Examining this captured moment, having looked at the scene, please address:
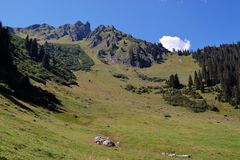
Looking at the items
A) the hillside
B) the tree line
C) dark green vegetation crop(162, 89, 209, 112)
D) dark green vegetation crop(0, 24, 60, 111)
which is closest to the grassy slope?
the hillside

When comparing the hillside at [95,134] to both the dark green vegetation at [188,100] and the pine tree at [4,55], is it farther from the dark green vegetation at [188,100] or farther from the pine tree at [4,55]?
the pine tree at [4,55]

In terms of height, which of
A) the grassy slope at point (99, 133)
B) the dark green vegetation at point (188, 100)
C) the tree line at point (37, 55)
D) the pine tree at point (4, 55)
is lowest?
the grassy slope at point (99, 133)

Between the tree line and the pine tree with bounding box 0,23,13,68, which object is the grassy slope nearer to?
the pine tree with bounding box 0,23,13,68

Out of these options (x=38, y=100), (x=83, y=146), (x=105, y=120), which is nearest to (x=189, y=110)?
(x=105, y=120)

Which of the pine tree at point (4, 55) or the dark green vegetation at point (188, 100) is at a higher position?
the pine tree at point (4, 55)

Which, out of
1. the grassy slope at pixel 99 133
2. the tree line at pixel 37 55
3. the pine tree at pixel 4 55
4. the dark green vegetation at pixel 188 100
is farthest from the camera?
the tree line at pixel 37 55

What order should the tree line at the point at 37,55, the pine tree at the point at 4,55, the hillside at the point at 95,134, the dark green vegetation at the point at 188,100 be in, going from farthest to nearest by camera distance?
1. the tree line at the point at 37,55
2. the dark green vegetation at the point at 188,100
3. the pine tree at the point at 4,55
4. the hillside at the point at 95,134

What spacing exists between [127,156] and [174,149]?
1252 cm

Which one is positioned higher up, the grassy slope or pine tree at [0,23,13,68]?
pine tree at [0,23,13,68]

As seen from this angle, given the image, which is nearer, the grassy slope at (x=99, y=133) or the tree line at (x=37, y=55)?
the grassy slope at (x=99, y=133)

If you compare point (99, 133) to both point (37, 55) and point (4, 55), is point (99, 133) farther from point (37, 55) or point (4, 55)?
point (37, 55)

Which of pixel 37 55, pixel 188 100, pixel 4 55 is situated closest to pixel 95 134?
pixel 4 55

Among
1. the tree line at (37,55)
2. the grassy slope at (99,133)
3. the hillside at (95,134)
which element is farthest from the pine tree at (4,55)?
Result: the tree line at (37,55)

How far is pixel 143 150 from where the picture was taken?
172ft
